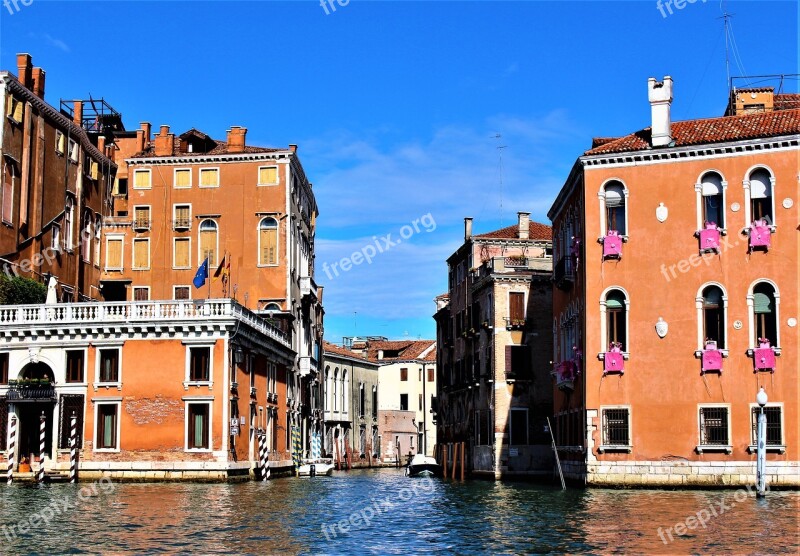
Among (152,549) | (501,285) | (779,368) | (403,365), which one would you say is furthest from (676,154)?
(403,365)

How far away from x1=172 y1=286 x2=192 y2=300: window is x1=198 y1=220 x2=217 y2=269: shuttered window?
58.9 inches

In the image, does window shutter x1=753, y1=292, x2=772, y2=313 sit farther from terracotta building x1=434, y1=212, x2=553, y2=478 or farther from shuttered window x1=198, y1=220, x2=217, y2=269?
shuttered window x1=198, y1=220, x2=217, y2=269

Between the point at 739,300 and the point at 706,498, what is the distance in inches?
253

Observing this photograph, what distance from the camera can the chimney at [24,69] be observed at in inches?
1791

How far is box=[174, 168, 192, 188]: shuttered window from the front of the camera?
166 ft

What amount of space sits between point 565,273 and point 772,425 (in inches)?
348

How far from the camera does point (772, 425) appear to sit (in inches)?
1183

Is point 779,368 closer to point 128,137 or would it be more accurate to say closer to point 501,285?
point 501,285

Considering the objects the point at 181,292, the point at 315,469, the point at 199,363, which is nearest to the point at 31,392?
the point at 199,363

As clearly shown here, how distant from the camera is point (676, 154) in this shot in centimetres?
3161

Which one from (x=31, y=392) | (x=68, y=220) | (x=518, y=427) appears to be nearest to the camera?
(x=31, y=392)

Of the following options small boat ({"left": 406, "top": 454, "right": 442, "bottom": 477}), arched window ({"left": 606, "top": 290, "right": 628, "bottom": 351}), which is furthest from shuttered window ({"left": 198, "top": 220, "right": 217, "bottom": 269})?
arched window ({"left": 606, "top": 290, "right": 628, "bottom": 351})

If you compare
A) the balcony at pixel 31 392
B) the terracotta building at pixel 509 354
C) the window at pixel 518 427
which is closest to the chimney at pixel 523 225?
the terracotta building at pixel 509 354

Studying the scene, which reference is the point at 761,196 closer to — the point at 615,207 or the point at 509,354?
the point at 615,207
